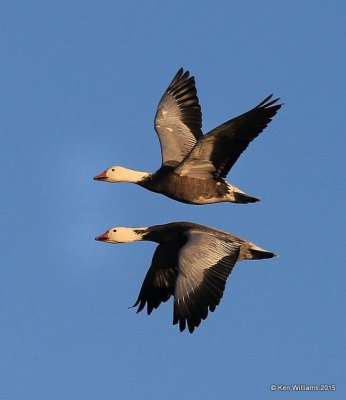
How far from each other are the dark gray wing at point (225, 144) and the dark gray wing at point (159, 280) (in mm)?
1556

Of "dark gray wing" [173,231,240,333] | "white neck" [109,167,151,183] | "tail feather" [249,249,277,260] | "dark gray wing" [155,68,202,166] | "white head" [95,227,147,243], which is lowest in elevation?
"dark gray wing" [173,231,240,333]

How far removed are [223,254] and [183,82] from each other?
5082mm

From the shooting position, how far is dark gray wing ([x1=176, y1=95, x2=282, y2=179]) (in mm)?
15773

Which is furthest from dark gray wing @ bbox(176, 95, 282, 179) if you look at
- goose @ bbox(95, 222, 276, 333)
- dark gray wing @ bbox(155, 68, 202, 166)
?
dark gray wing @ bbox(155, 68, 202, 166)

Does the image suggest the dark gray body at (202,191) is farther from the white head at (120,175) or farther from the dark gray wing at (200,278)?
the dark gray wing at (200,278)

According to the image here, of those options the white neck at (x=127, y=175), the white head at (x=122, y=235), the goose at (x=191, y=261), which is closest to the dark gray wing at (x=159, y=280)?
the goose at (x=191, y=261)

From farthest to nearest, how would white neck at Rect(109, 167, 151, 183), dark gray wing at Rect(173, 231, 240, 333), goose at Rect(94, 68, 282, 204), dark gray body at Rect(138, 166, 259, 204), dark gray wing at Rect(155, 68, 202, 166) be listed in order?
dark gray wing at Rect(155, 68, 202, 166) < white neck at Rect(109, 167, 151, 183) < dark gray body at Rect(138, 166, 259, 204) < goose at Rect(94, 68, 282, 204) < dark gray wing at Rect(173, 231, 240, 333)

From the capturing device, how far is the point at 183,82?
19.9 m

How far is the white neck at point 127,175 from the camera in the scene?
682 inches

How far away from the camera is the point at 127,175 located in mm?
17531

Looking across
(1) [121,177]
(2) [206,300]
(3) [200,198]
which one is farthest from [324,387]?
(1) [121,177]

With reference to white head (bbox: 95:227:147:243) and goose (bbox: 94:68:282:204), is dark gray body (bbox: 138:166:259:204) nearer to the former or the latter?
goose (bbox: 94:68:282:204)

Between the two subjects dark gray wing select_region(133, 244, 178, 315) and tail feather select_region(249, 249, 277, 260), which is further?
dark gray wing select_region(133, 244, 178, 315)

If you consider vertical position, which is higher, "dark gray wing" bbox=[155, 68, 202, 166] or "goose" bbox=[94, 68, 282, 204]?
"dark gray wing" bbox=[155, 68, 202, 166]
